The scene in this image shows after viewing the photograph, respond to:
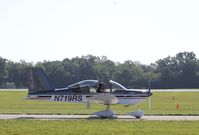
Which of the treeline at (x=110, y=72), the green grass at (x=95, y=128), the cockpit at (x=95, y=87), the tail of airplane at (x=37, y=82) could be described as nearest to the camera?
the green grass at (x=95, y=128)

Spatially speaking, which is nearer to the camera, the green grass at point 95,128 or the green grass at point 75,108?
the green grass at point 95,128

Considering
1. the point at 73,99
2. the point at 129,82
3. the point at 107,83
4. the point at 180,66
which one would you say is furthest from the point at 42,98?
the point at 180,66

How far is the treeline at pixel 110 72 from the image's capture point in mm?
117250

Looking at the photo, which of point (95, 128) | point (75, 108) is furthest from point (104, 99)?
point (75, 108)

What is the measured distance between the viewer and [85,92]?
1102 inches

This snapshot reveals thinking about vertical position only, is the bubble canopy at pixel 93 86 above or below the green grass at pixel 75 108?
above

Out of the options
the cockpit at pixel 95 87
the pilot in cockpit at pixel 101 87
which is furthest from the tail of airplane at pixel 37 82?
the pilot in cockpit at pixel 101 87

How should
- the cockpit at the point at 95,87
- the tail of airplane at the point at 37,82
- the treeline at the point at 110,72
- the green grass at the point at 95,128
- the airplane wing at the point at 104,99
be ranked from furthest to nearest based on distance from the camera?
the treeline at the point at 110,72 < the tail of airplane at the point at 37,82 < the cockpit at the point at 95,87 < the airplane wing at the point at 104,99 < the green grass at the point at 95,128

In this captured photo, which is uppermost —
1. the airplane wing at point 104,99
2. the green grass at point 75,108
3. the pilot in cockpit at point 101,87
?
the pilot in cockpit at point 101,87

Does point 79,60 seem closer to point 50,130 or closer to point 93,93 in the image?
point 93,93

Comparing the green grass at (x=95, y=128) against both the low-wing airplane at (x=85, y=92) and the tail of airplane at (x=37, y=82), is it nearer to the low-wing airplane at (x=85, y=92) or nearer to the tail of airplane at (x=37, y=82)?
the low-wing airplane at (x=85, y=92)

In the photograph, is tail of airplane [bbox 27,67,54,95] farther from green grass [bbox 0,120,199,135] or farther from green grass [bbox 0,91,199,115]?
green grass [bbox 0,120,199,135]

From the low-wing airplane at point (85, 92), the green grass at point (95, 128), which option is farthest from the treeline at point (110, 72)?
the green grass at point (95, 128)

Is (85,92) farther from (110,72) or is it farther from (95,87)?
(110,72)
